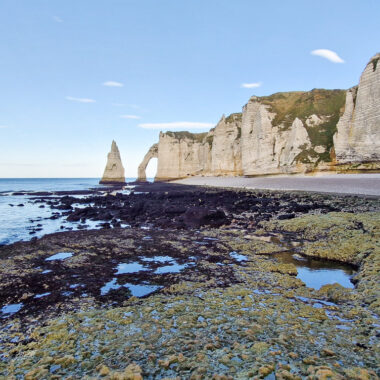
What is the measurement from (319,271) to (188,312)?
149 inches

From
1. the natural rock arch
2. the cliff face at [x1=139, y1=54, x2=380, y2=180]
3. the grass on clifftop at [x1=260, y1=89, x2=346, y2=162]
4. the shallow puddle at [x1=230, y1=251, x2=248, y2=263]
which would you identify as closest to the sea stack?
the natural rock arch

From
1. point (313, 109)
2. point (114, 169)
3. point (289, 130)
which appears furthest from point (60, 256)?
point (114, 169)

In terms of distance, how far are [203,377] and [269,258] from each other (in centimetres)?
498

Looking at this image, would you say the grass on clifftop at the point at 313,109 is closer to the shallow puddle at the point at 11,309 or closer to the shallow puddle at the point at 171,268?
the shallow puddle at the point at 171,268

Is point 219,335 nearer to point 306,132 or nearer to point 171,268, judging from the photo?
point 171,268

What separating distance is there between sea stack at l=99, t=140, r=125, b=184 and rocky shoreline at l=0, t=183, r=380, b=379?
259 feet

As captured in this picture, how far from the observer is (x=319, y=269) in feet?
21.1

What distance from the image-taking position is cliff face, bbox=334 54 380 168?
99.6ft

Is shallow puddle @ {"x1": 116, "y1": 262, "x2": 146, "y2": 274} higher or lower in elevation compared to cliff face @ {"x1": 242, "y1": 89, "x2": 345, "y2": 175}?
lower

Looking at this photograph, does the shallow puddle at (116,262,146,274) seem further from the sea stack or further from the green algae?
the sea stack

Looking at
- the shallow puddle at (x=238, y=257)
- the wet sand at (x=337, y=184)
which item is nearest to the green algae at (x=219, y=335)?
the shallow puddle at (x=238, y=257)

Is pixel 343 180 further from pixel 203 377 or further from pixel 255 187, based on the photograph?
pixel 203 377

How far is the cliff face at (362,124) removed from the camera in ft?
99.6

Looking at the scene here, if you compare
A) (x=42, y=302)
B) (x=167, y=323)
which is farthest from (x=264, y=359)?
(x=42, y=302)
